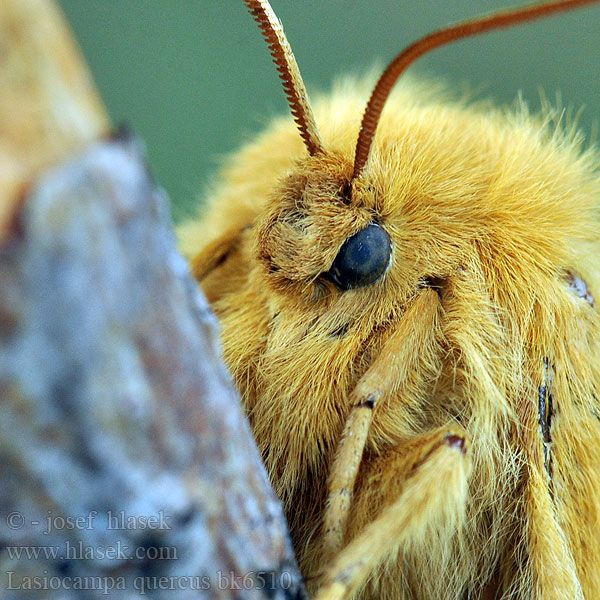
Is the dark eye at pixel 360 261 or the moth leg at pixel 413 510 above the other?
the dark eye at pixel 360 261

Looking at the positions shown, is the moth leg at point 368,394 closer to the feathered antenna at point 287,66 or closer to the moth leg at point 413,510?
the moth leg at point 413,510

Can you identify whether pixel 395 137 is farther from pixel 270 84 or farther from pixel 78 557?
pixel 270 84

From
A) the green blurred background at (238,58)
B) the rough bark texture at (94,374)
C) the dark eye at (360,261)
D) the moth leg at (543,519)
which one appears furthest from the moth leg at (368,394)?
the green blurred background at (238,58)

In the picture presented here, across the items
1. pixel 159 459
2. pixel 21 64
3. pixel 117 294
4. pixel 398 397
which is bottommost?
pixel 398 397

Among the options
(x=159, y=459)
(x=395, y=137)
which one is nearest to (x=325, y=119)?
(x=395, y=137)

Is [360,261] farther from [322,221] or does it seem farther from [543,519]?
[543,519]

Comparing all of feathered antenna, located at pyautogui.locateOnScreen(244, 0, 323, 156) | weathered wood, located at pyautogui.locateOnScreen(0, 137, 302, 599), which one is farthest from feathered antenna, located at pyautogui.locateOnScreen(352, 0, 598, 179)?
weathered wood, located at pyautogui.locateOnScreen(0, 137, 302, 599)

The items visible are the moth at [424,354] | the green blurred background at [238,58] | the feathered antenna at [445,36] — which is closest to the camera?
the feathered antenna at [445,36]
